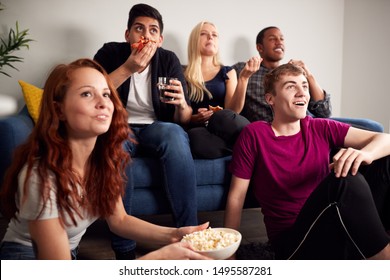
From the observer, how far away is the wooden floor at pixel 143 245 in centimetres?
169

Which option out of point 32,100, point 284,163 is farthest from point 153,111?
point 284,163

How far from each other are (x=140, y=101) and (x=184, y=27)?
93 centimetres

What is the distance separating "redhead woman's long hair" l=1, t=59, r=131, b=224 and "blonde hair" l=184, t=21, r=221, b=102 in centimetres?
114

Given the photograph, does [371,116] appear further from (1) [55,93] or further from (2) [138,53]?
(1) [55,93]

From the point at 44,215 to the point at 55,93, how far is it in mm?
309

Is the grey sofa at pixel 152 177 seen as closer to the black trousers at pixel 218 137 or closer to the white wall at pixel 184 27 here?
the black trousers at pixel 218 137

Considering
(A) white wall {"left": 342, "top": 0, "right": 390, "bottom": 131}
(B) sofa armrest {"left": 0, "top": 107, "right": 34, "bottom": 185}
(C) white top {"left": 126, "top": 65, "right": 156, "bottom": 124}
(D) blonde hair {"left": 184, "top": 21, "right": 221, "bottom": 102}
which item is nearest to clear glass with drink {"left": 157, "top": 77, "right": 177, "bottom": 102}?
(C) white top {"left": 126, "top": 65, "right": 156, "bottom": 124}

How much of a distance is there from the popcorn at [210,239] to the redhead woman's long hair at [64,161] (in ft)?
0.89

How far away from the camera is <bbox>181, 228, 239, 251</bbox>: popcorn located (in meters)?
0.88

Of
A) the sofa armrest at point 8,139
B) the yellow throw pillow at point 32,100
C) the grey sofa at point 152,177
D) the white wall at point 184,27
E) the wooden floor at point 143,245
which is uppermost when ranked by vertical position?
the white wall at point 184,27

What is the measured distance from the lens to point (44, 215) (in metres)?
0.82

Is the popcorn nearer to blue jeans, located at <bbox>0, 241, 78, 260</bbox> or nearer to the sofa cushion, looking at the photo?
blue jeans, located at <bbox>0, 241, 78, 260</bbox>

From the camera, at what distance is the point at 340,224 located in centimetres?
104

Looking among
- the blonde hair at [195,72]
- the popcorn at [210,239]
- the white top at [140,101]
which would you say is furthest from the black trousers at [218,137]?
the popcorn at [210,239]
